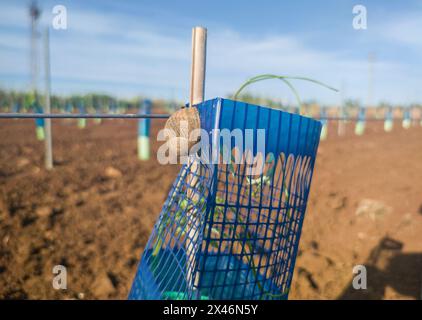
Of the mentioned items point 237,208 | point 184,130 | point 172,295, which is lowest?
point 172,295

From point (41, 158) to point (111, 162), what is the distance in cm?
112

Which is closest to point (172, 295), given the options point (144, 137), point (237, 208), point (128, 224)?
point (237, 208)

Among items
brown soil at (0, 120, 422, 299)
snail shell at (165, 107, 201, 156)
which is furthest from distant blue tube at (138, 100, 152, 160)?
snail shell at (165, 107, 201, 156)

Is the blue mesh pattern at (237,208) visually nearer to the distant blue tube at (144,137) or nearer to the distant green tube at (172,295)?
the distant green tube at (172,295)

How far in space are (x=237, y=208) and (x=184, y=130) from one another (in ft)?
1.01

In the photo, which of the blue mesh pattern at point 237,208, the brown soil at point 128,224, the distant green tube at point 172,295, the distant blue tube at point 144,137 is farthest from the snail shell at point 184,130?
the distant blue tube at point 144,137

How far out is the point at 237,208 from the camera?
1.12 m

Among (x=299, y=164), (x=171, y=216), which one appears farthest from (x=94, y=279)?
(x=299, y=164)

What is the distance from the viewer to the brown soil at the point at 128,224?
287 cm

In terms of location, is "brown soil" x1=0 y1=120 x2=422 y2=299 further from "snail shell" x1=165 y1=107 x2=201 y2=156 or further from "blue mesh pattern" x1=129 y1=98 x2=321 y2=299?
"snail shell" x1=165 y1=107 x2=201 y2=156

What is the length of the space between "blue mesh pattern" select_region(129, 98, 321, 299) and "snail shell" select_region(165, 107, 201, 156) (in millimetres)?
29

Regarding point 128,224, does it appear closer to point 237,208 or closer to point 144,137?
point 144,137

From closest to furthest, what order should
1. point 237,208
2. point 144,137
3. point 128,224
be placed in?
point 237,208, point 128,224, point 144,137

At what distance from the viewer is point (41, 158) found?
236 inches
